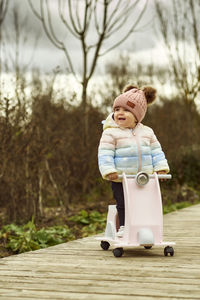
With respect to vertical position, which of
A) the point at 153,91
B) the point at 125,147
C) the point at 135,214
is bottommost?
the point at 135,214

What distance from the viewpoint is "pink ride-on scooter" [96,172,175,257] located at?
4.42 metres

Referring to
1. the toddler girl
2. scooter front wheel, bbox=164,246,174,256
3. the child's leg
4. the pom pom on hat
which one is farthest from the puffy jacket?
scooter front wheel, bbox=164,246,174,256

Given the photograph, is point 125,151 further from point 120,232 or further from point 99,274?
point 99,274

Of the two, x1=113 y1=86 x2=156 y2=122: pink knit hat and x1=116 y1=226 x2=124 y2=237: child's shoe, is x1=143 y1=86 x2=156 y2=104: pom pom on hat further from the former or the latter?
x1=116 y1=226 x2=124 y2=237: child's shoe

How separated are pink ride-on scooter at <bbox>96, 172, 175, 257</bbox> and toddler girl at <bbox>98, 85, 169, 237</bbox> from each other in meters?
0.13

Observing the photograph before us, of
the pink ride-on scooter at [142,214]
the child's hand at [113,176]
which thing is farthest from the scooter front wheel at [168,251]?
the child's hand at [113,176]

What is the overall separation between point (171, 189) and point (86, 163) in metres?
3.66

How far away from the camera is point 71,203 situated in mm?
9609

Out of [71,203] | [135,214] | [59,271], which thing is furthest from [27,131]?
[59,271]

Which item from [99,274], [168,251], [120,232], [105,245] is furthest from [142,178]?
[99,274]

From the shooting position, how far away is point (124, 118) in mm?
4645

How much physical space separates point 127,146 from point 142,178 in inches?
12.3

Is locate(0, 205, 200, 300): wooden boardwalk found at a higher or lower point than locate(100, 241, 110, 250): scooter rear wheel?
higher

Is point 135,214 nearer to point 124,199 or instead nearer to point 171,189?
point 124,199
